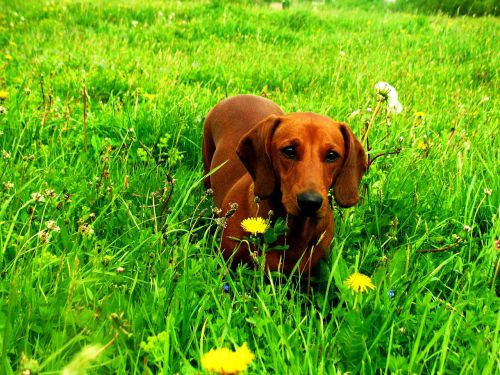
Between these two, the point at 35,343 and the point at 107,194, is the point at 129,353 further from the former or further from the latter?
the point at 107,194

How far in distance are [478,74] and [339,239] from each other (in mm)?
3789

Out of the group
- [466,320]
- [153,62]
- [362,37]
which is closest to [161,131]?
[153,62]

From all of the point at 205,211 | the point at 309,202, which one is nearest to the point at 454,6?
the point at 205,211

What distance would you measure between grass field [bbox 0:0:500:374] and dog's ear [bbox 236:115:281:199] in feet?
1.13

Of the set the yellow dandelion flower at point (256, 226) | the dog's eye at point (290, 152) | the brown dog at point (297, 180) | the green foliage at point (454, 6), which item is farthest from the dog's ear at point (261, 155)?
the green foliage at point (454, 6)

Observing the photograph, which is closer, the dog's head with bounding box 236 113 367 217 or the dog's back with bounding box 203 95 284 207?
the dog's head with bounding box 236 113 367 217

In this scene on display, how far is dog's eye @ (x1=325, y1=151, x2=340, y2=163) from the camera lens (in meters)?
2.19

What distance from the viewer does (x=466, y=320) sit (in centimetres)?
176

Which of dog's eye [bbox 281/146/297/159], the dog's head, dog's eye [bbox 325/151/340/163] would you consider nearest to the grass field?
the dog's head

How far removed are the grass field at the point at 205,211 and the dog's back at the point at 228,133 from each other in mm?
162

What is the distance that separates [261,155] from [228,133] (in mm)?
779

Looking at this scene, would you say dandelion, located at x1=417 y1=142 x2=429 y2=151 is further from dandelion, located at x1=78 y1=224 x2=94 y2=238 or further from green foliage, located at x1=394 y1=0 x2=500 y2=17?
green foliage, located at x1=394 y1=0 x2=500 y2=17

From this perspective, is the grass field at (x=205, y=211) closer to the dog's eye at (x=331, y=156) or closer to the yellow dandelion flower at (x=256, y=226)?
the yellow dandelion flower at (x=256, y=226)

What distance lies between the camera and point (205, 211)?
293 cm
